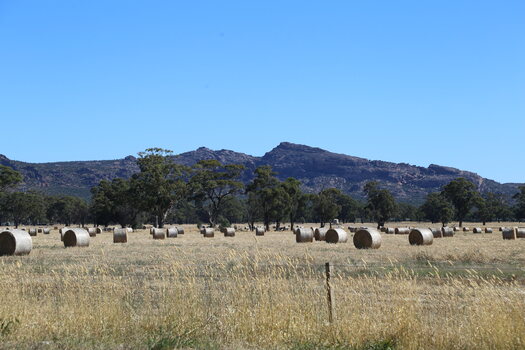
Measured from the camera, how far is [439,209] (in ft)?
366

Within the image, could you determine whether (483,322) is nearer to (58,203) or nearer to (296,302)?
(296,302)

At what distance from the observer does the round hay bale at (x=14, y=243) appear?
2834cm

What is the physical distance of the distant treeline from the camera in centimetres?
8725

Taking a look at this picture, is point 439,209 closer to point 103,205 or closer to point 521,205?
point 521,205

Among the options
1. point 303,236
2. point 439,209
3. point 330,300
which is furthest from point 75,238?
point 439,209

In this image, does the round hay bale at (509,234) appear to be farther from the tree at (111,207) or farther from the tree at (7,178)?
the tree at (7,178)

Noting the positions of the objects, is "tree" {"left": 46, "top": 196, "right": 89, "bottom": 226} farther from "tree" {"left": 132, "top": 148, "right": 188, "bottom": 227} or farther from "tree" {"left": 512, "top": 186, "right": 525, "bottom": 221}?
"tree" {"left": 512, "top": 186, "right": 525, "bottom": 221}

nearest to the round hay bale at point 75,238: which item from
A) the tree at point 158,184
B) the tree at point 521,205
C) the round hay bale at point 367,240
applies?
the round hay bale at point 367,240

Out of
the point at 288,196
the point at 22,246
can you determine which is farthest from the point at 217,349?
the point at 288,196

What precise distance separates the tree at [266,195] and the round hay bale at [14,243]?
65923mm

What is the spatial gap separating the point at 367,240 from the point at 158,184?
183 ft

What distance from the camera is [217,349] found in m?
8.90

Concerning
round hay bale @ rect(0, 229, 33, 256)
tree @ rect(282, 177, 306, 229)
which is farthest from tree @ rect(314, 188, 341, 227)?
round hay bale @ rect(0, 229, 33, 256)

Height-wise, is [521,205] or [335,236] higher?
[521,205]
